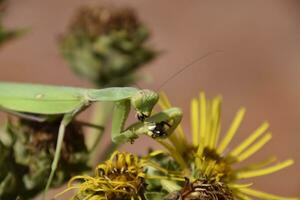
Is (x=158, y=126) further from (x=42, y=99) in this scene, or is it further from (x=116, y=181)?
(x=42, y=99)

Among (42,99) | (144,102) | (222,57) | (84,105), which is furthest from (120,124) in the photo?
(222,57)

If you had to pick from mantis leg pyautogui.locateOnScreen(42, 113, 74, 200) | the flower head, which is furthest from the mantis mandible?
the flower head

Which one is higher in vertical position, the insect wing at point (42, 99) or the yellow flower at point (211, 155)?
the insect wing at point (42, 99)

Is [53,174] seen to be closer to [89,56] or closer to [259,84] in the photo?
[89,56]

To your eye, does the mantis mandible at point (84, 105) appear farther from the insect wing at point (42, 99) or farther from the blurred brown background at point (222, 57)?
the blurred brown background at point (222, 57)

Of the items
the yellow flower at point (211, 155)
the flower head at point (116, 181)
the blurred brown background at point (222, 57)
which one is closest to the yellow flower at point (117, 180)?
the flower head at point (116, 181)

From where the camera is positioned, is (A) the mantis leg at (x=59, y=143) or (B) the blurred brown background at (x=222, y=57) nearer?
(A) the mantis leg at (x=59, y=143)
